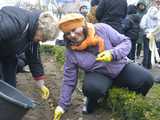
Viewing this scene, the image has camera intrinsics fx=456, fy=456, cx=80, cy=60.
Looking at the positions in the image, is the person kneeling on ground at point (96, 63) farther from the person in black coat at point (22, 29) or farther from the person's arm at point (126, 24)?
the person's arm at point (126, 24)

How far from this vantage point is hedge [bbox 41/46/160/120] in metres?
4.46

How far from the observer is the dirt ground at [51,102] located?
549cm

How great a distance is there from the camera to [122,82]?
5.45m

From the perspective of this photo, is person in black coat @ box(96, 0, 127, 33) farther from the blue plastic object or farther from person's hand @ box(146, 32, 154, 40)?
the blue plastic object

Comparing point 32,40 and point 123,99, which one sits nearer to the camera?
point 32,40

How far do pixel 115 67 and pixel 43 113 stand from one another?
3.51 ft

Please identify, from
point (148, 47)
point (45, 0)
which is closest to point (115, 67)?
point (148, 47)

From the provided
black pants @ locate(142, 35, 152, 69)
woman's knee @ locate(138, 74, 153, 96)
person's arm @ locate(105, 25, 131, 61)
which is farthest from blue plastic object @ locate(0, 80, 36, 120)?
black pants @ locate(142, 35, 152, 69)

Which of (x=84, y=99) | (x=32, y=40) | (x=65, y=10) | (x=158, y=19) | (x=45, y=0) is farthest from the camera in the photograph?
(x=45, y=0)

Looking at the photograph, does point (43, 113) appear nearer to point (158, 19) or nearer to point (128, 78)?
point (128, 78)

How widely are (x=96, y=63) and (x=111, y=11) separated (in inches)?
114

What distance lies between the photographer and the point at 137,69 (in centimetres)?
545

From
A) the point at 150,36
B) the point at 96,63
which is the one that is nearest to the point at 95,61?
the point at 96,63

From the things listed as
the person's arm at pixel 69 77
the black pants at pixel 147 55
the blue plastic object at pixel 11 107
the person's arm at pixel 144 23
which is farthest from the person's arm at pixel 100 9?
the blue plastic object at pixel 11 107
